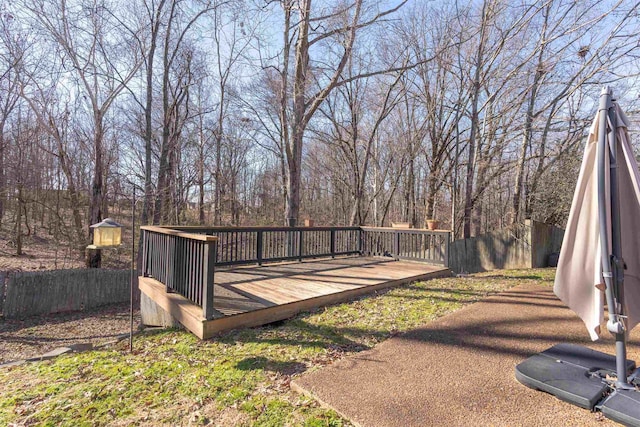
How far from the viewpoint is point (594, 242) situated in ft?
6.78

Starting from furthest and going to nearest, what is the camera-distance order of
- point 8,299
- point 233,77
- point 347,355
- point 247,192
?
point 247,192
point 233,77
point 8,299
point 347,355

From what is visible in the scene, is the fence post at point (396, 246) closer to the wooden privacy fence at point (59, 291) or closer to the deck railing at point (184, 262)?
the deck railing at point (184, 262)

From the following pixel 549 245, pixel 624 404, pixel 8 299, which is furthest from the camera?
pixel 549 245

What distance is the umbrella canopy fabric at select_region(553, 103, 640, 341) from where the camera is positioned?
2018 mm

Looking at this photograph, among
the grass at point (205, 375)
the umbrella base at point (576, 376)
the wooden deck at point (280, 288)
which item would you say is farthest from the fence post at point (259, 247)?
the umbrella base at point (576, 376)

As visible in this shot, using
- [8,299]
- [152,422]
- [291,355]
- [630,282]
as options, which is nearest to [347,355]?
[291,355]

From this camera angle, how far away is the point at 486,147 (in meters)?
11.3

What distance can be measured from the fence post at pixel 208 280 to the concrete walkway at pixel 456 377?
1.39 metres

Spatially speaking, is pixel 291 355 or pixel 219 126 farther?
pixel 219 126

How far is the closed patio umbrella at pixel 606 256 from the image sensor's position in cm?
198

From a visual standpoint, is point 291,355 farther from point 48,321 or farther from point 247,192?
point 247,192

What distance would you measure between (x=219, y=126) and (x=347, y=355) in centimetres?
1435

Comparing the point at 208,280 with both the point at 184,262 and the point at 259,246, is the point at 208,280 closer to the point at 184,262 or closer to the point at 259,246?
the point at 184,262

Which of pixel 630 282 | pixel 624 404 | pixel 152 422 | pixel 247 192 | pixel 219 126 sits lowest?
pixel 152 422
